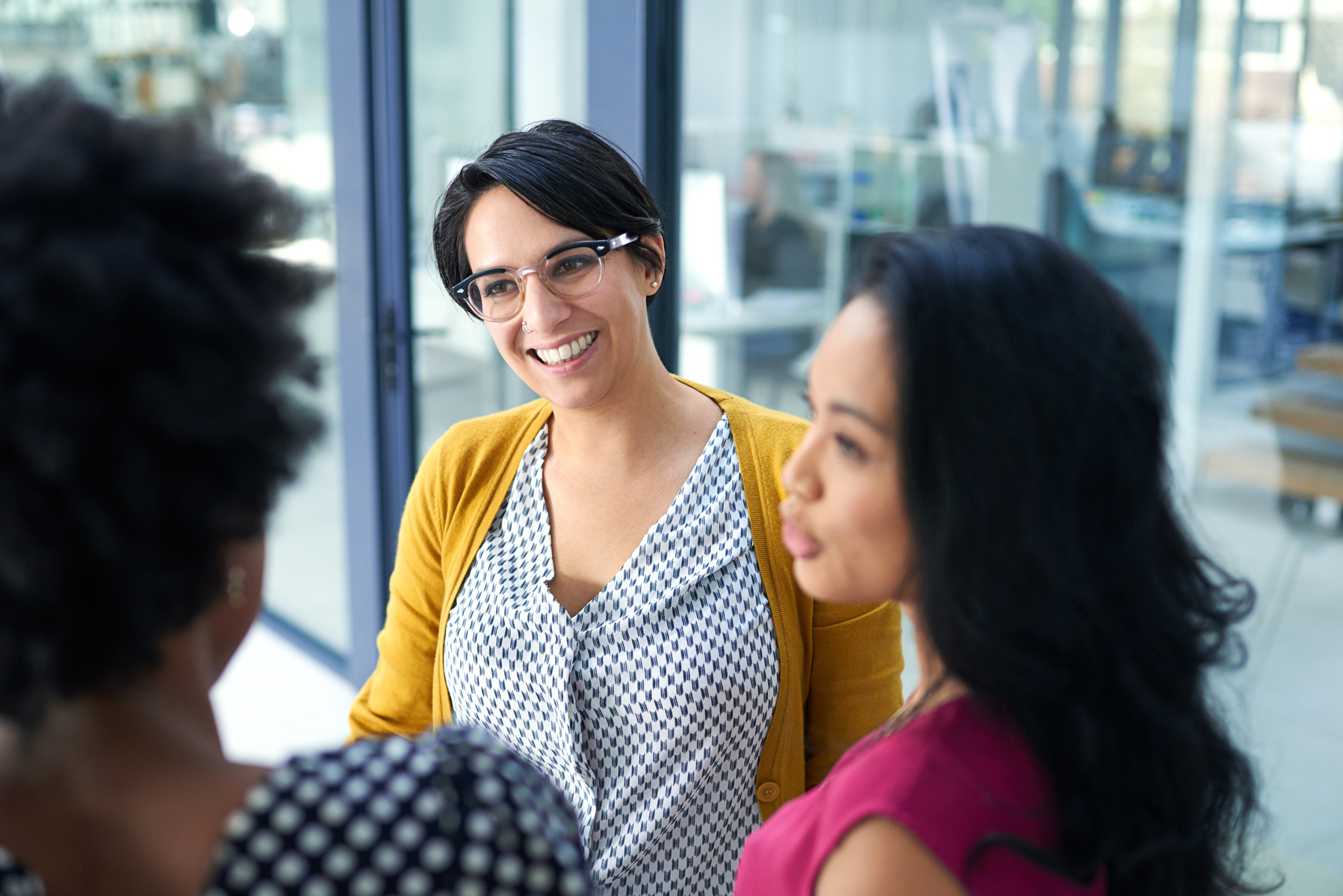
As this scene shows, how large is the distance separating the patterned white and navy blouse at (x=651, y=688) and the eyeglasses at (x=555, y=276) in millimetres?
304

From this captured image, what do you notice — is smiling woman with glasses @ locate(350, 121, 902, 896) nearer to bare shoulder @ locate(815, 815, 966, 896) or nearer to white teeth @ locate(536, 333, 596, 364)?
white teeth @ locate(536, 333, 596, 364)

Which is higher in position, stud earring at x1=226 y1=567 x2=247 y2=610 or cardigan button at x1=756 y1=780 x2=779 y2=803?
stud earring at x1=226 y1=567 x2=247 y2=610

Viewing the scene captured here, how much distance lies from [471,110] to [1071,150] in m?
1.68

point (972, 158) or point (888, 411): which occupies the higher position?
point (972, 158)

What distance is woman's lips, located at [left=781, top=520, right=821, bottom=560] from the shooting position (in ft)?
3.01

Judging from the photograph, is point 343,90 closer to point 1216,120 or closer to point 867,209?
point 867,209

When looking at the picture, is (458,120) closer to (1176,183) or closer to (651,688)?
(1176,183)

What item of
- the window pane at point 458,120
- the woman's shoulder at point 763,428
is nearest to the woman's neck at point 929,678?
the woman's shoulder at point 763,428

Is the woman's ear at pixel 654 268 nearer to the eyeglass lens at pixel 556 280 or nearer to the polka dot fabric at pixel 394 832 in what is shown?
the eyeglass lens at pixel 556 280

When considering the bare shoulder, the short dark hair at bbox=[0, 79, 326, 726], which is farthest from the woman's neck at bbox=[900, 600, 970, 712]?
the short dark hair at bbox=[0, 79, 326, 726]

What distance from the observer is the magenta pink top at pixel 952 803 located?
2.56 ft

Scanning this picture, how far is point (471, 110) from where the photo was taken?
10.4 feet

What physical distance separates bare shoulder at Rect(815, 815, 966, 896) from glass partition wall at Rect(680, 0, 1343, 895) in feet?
4.20

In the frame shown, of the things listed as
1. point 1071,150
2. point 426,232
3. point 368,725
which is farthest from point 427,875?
point 426,232
